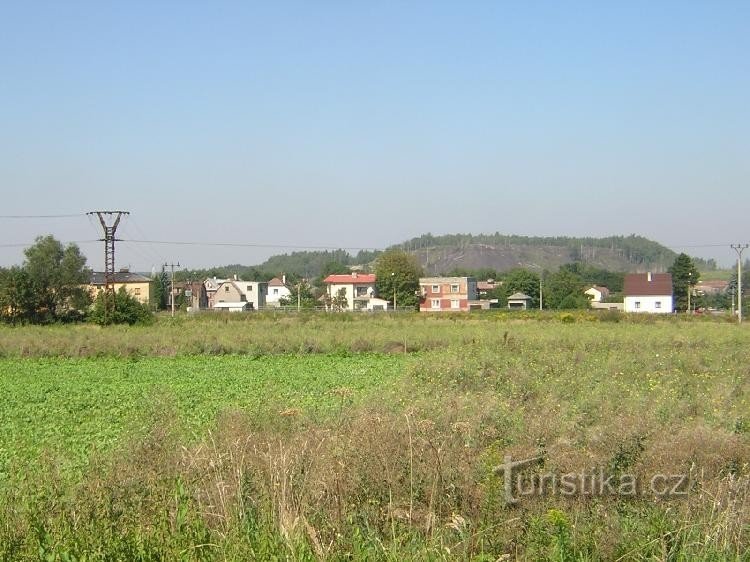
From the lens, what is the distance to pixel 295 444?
7582 millimetres

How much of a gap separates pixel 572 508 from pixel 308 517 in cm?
232

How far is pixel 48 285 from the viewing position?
61625 mm

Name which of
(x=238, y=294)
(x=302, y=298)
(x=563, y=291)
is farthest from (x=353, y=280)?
(x=563, y=291)

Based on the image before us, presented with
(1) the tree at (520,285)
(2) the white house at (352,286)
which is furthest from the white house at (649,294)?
(2) the white house at (352,286)

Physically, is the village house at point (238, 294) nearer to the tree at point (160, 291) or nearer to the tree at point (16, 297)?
the tree at point (160, 291)

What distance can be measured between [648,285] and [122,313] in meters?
61.9

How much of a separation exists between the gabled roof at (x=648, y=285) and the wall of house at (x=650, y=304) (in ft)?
1.31

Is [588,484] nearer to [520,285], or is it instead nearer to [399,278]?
[399,278]

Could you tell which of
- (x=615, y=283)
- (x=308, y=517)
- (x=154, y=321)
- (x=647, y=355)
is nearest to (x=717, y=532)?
(x=308, y=517)

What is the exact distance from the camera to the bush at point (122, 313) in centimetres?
5175

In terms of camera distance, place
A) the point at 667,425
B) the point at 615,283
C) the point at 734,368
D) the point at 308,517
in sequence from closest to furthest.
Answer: the point at 308,517, the point at 667,425, the point at 734,368, the point at 615,283

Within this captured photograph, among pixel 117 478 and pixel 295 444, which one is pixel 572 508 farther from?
pixel 117 478

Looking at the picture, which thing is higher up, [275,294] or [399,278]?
[399,278]

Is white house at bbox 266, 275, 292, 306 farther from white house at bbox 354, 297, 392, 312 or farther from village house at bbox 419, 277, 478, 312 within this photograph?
village house at bbox 419, 277, 478, 312
